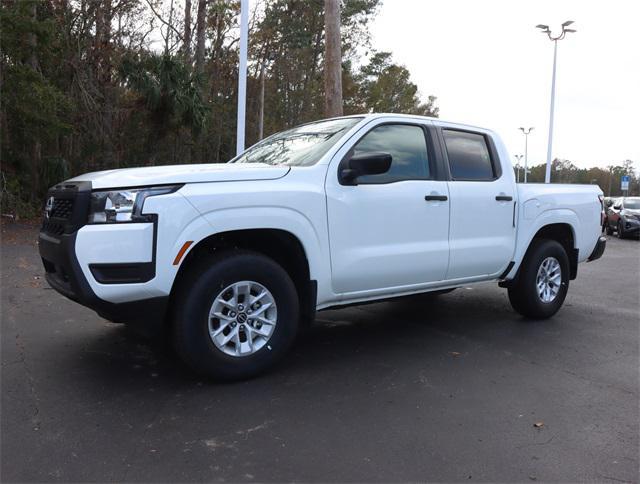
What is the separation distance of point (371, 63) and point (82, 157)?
34131 millimetres

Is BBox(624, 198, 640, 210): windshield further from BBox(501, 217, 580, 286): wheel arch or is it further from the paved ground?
the paved ground

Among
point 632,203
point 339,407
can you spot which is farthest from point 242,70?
point 632,203

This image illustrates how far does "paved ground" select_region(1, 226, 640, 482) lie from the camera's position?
2863mm

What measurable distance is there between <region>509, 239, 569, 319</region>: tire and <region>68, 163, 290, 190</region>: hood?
10.1 feet

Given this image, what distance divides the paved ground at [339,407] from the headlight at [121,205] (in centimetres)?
117

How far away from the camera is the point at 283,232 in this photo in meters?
4.04

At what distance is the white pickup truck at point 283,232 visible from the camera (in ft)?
11.5

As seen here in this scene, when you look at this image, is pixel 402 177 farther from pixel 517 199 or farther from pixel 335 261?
pixel 517 199

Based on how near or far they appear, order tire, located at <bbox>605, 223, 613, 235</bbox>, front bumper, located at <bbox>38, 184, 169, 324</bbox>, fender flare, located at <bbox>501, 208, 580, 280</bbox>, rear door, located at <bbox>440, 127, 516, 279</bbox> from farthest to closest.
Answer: tire, located at <bbox>605, 223, 613, 235</bbox> → fender flare, located at <bbox>501, 208, 580, 280</bbox> → rear door, located at <bbox>440, 127, 516, 279</bbox> → front bumper, located at <bbox>38, 184, 169, 324</bbox>

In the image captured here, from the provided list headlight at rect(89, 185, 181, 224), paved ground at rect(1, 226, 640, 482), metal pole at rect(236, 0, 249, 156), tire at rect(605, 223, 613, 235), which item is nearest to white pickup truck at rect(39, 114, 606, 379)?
headlight at rect(89, 185, 181, 224)

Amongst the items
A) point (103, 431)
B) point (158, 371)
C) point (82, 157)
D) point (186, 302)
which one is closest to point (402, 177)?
point (186, 302)

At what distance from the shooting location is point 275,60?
122 ft

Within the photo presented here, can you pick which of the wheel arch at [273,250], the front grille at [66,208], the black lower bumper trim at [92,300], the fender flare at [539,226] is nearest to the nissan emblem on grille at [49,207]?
the front grille at [66,208]

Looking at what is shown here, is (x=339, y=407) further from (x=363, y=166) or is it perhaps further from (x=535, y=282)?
(x=535, y=282)
